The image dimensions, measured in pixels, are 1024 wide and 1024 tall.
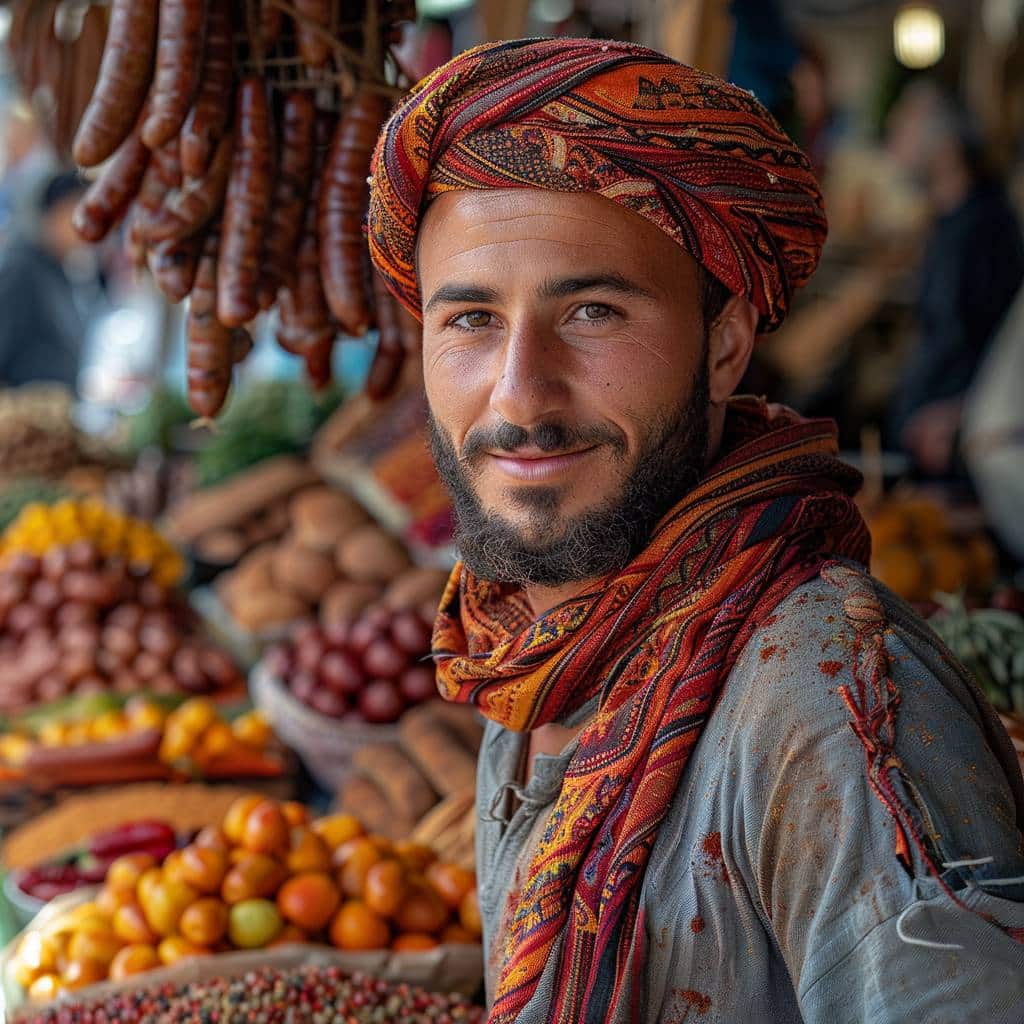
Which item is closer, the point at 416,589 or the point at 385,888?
the point at 385,888

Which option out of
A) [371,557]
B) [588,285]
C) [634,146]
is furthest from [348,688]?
[634,146]

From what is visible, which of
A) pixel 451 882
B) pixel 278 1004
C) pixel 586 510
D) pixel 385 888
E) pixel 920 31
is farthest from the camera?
pixel 920 31

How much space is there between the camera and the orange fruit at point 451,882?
245 cm

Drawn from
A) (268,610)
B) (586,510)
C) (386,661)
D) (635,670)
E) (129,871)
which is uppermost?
(586,510)

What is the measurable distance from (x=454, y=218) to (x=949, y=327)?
5376 millimetres

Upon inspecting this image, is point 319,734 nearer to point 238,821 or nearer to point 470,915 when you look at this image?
point 238,821

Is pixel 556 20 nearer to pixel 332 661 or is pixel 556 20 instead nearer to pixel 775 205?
pixel 332 661

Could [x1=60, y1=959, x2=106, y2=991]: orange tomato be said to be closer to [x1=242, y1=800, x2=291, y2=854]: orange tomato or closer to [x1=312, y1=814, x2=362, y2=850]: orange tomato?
[x1=242, y1=800, x2=291, y2=854]: orange tomato

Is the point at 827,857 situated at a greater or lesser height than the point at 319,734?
greater

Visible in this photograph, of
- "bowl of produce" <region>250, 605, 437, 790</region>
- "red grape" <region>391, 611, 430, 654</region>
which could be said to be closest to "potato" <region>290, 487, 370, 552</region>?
"bowl of produce" <region>250, 605, 437, 790</region>

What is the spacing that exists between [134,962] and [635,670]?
1423 millimetres

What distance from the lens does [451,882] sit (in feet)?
8.12

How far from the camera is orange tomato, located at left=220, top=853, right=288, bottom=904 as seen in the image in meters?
2.31

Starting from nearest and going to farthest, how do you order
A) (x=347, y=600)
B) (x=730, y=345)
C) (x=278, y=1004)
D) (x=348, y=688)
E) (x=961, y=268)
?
(x=730, y=345) < (x=278, y=1004) < (x=348, y=688) < (x=347, y=600) < (x=961, y=268)
